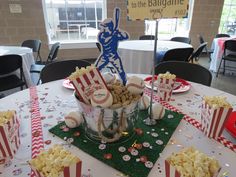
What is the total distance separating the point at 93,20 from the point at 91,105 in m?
4.46

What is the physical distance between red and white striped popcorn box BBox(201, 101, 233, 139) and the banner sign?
0.34 meters

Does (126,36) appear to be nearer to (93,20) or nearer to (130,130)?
(130,130)

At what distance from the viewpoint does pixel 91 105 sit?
1.97 ft

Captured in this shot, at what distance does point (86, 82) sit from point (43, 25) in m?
4.15

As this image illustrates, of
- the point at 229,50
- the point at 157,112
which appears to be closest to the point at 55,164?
the point at 157,112

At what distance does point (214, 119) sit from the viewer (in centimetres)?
65

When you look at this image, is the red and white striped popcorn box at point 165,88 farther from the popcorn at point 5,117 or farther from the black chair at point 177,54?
the black chair at point 177,54

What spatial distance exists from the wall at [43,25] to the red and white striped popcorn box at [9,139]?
390 centimetres

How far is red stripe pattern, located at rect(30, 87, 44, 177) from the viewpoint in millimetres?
631

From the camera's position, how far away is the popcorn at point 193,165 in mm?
383

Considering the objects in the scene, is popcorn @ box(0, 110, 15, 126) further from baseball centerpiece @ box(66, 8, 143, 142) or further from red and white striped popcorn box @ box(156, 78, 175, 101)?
red and white striped popcorn box @ box(156, 78, 175, 101)

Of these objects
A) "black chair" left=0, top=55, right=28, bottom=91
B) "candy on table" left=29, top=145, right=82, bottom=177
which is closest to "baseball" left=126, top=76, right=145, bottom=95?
"candy on table" left=29, top=145, right=82, bottom=177

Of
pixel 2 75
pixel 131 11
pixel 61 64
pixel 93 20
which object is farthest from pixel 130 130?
pixel 93 20

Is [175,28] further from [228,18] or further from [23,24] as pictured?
[23,24]
